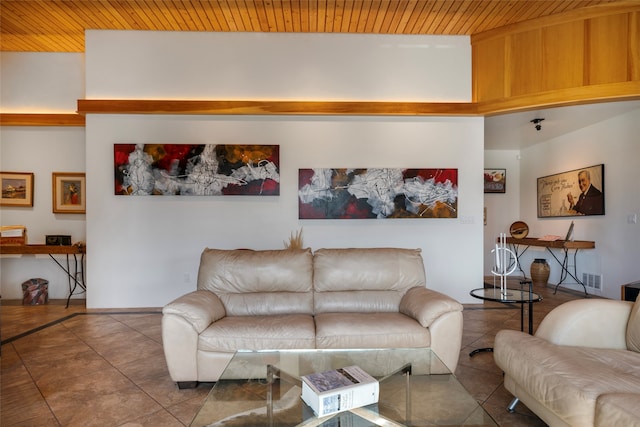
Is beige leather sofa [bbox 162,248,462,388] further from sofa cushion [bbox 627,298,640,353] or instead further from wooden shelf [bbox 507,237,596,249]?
wooden shelf [bbox 507,237,596,249]

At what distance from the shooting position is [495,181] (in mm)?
6789

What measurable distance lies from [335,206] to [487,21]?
298cm

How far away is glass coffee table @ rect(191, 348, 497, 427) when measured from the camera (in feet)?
4.74

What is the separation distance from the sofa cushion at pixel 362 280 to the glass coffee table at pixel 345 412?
792mm

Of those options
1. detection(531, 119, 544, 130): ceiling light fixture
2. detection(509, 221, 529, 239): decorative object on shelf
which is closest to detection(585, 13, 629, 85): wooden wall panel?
detection(531, 119, 544, 130): ceiling light fixture

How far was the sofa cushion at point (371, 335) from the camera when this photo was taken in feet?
7.51

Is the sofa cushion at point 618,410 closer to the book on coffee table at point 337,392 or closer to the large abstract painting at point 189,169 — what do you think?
the book on coffee table at point 337,392

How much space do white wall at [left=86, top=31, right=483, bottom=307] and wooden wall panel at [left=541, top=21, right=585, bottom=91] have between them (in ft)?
2.91

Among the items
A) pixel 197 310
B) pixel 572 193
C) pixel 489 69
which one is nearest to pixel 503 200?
pixel 572 193

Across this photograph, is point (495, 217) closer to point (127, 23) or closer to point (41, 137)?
point (127, 23)

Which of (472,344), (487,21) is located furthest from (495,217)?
(472,344)

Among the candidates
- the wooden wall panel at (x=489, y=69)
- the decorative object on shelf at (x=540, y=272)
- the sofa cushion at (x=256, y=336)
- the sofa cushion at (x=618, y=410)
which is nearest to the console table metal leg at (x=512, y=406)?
the sofa cushion at (x=618, y=410)

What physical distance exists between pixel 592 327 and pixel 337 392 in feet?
5.27

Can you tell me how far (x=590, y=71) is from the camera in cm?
402
